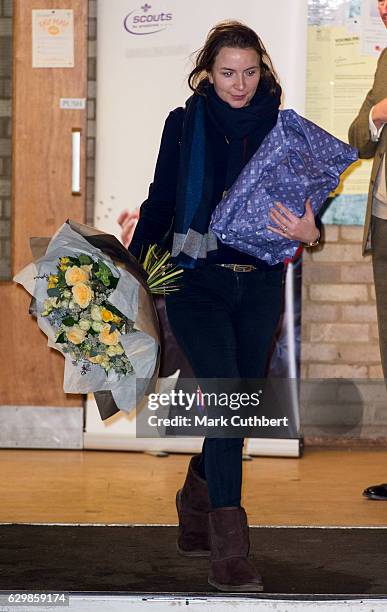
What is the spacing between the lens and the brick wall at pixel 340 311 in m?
5.07

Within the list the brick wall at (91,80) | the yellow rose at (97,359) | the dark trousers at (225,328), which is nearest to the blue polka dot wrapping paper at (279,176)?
the dark trousers at (225,328)

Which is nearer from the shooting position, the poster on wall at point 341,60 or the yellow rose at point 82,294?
the yellow rose at point 82,294

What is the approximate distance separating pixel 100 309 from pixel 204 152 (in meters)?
0.50

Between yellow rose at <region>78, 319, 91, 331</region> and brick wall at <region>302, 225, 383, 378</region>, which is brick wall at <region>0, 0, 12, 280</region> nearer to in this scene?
brick wall at <region>302, 225, 383, 378</region>

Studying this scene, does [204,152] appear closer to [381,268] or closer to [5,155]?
[381,268]

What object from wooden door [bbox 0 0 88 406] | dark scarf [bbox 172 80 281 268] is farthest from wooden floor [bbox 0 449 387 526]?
dark scarf [bbox 172 80 281 268]

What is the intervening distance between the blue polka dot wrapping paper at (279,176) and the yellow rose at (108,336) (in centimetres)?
37

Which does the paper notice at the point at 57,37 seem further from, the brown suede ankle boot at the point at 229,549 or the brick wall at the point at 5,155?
the brown suede ankle boot at the point at 229,549

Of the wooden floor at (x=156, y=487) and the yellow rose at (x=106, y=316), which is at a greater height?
the yellow rose at (x=106, y=316)

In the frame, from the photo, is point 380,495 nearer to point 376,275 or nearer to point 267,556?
Result: point 376,275

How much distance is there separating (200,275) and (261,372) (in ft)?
1.07

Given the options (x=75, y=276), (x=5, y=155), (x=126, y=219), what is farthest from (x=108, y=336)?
(x=5, y=155)

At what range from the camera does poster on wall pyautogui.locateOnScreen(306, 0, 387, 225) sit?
4902mm

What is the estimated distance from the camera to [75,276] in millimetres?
2641
